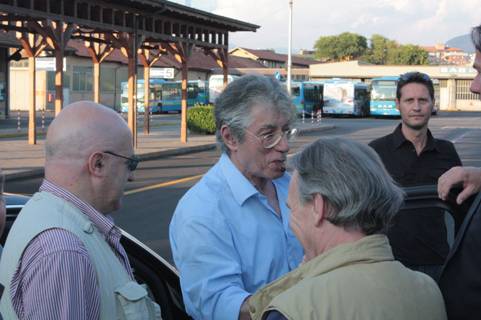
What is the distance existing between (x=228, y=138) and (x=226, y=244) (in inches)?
19.8

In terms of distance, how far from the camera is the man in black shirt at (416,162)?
163 inches

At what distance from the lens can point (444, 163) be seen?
16.4 ft

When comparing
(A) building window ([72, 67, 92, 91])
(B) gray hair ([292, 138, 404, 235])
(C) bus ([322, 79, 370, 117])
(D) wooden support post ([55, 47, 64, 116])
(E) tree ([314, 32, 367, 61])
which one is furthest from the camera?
(E) tree ([314, 32, 367, 61])

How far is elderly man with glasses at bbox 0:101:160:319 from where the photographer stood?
2213 millimetres

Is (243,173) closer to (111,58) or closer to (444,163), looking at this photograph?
(444,163)

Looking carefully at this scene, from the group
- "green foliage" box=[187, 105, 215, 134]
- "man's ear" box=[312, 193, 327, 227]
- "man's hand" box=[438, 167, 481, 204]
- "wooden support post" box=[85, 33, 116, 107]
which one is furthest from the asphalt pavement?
"man's ear" box=[312, 193, 327, 227]

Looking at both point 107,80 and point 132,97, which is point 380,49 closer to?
point 107,80

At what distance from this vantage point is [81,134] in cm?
248

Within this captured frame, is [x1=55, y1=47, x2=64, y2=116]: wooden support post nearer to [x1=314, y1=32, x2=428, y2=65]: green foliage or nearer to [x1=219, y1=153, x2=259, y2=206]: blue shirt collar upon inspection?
[x1=219, y1=153, x2=259, y2=206]: blue shirt collar

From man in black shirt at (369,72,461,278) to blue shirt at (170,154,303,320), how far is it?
1.14m

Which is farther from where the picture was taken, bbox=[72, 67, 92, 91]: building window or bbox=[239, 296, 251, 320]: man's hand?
bbox=[72, 67, 92, 91]: building window

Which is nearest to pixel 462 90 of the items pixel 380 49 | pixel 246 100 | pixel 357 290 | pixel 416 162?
pixel 380 49

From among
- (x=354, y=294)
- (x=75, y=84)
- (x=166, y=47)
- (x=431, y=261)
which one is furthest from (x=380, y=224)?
(x=75, y=84)

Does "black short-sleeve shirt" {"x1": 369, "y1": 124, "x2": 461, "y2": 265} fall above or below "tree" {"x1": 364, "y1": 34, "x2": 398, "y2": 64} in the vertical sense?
below
